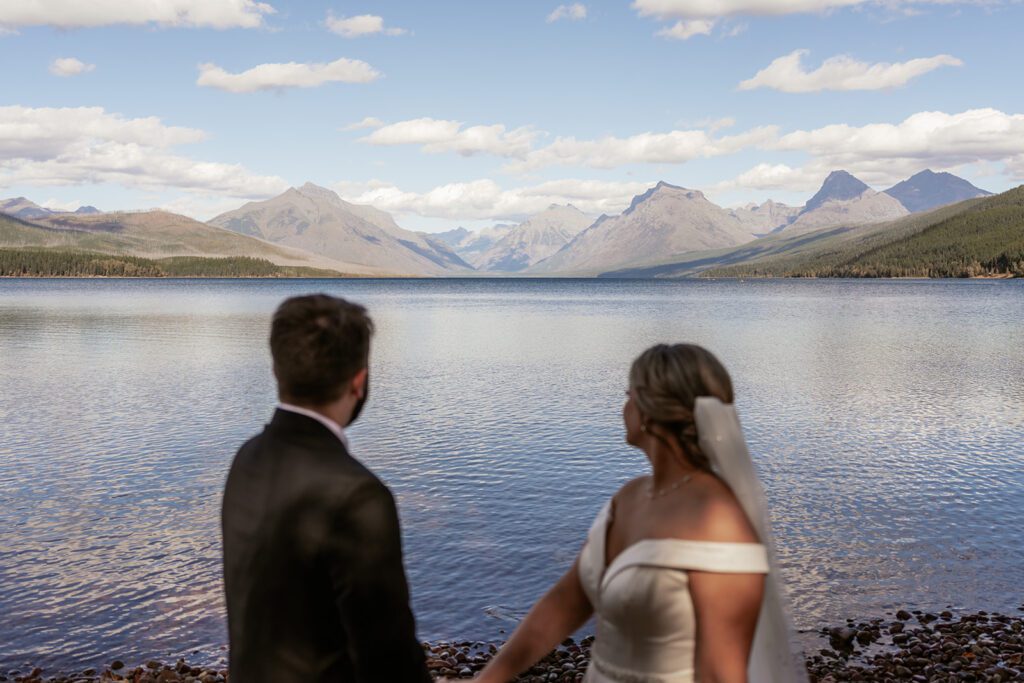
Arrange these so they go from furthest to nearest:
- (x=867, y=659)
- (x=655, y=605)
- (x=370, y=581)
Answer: (x=867, y=659) < (x=655, y=605) < (x=370, y=581)

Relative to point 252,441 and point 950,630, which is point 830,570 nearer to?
point 950,630

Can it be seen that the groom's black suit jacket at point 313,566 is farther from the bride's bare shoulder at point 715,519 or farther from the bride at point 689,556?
the bride's bare shoulder at point 715,519

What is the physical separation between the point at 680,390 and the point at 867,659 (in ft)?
37.2

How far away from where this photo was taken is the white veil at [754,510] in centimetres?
392

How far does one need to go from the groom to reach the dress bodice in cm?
90

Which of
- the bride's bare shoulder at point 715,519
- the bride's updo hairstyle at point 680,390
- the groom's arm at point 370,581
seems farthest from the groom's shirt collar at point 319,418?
the bride's bare shoulder at point 715,519

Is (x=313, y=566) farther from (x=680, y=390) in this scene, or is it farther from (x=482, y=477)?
(x=482, y=477)

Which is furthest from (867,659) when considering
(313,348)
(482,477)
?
(482,477)

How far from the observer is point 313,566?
11.8 feet

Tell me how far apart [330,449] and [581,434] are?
95.0 feet

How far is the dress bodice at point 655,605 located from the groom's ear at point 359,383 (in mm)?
1417

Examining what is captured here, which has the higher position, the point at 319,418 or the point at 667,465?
the point at 319,418

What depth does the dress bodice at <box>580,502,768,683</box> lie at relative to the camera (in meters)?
3.78

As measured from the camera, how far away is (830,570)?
17641mm
